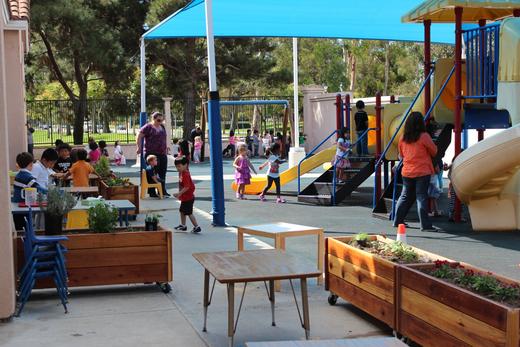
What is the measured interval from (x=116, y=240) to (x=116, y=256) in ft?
0.52

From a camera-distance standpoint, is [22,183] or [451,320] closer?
[451,320]

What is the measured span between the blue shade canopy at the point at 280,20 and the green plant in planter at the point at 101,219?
953 centimetres

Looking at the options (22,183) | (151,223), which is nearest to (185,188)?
(22,183)

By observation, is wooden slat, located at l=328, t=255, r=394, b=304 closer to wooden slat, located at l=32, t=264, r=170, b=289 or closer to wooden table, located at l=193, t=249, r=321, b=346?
wooden table, located at l=193, t=249, r=321, b=346

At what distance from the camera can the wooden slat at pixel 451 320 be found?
4.59 meters

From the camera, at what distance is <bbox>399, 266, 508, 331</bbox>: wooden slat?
454 centimetres

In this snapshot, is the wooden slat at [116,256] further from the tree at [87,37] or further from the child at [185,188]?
the tree at [87,37]

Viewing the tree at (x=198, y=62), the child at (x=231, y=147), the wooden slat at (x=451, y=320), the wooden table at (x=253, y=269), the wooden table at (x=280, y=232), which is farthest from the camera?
the tree at (x=198, y=62)

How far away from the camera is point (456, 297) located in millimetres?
4969

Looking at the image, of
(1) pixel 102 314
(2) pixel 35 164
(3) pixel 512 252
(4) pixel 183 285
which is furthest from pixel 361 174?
(1) pixel 102 314

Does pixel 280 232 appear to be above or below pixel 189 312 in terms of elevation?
above

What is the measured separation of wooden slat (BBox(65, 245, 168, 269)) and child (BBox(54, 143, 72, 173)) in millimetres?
6585

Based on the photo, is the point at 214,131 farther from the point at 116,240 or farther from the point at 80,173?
the point at 116,240

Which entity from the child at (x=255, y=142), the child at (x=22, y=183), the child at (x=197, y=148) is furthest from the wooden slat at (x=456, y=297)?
the child at (x=255, y=142)
